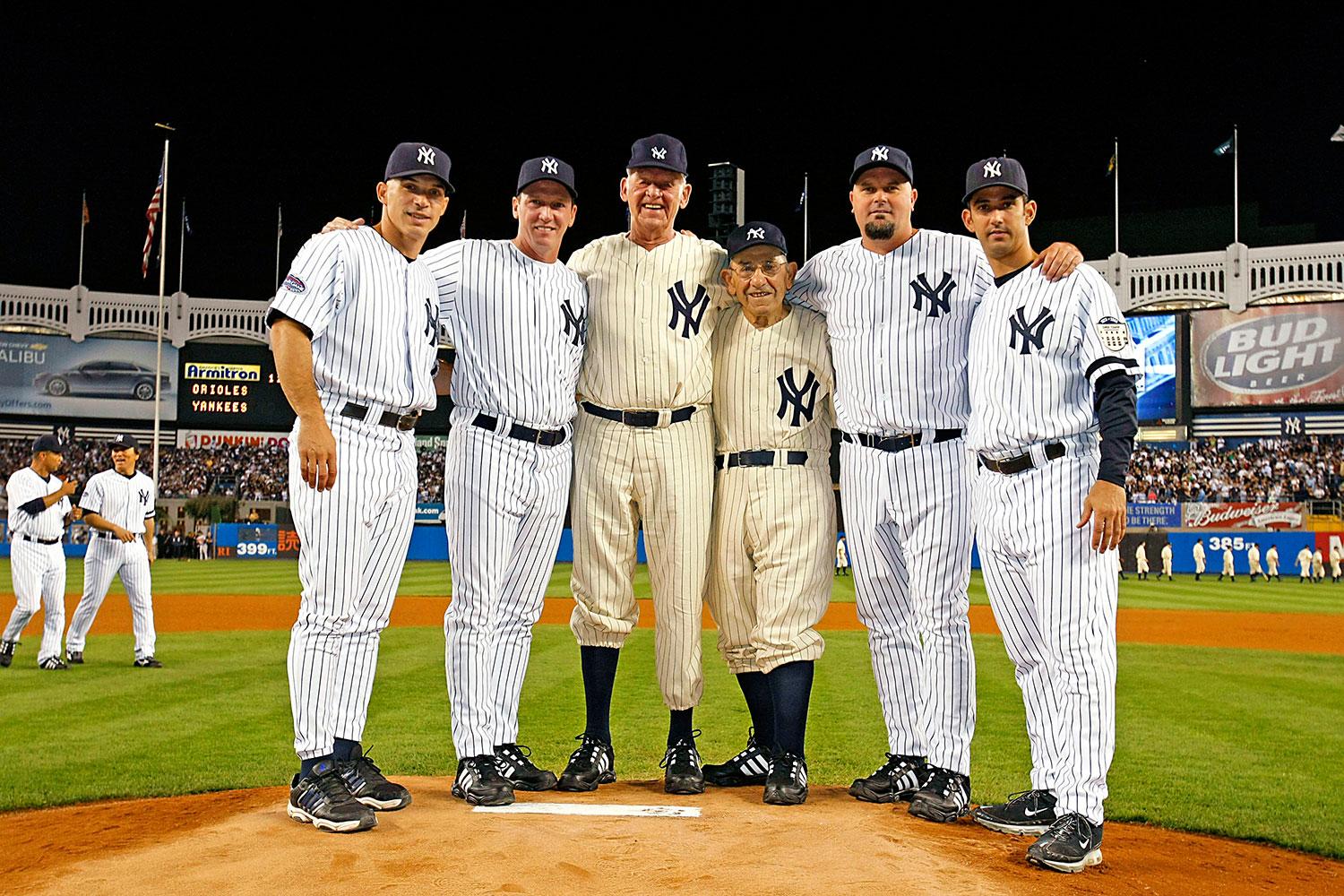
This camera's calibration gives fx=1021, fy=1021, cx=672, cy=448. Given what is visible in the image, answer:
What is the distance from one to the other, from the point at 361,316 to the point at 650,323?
106 cm

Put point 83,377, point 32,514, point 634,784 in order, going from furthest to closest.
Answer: point 83,377 < point 32,514 < point 634,784

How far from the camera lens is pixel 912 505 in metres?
3.65

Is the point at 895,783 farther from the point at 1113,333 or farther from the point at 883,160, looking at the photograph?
the point at 883,160

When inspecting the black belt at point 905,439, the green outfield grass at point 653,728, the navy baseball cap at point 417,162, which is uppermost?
the navy baseball cap at point 417,162

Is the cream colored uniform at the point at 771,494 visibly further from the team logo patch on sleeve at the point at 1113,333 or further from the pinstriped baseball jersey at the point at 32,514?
the pinstriped baseball jersey at the point at 32,514

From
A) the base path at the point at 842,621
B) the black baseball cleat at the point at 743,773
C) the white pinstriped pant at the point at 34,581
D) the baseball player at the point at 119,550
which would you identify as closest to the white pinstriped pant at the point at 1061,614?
the black baseball cleat at the point at 743,773

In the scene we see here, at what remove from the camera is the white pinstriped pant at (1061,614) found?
3.13 m

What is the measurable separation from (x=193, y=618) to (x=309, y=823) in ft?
34.2

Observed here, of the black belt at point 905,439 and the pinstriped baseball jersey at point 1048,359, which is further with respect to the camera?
the black belt at point 905,439

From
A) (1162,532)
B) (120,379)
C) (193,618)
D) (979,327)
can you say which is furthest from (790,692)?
(120,379)

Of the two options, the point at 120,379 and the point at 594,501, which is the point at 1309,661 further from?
the point at 120,379

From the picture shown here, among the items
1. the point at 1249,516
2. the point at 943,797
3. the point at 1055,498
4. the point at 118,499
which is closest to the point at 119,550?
the point at 118,499

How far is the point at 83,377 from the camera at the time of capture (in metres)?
37.0

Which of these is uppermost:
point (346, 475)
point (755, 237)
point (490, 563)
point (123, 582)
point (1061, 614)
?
point (755, 237)
